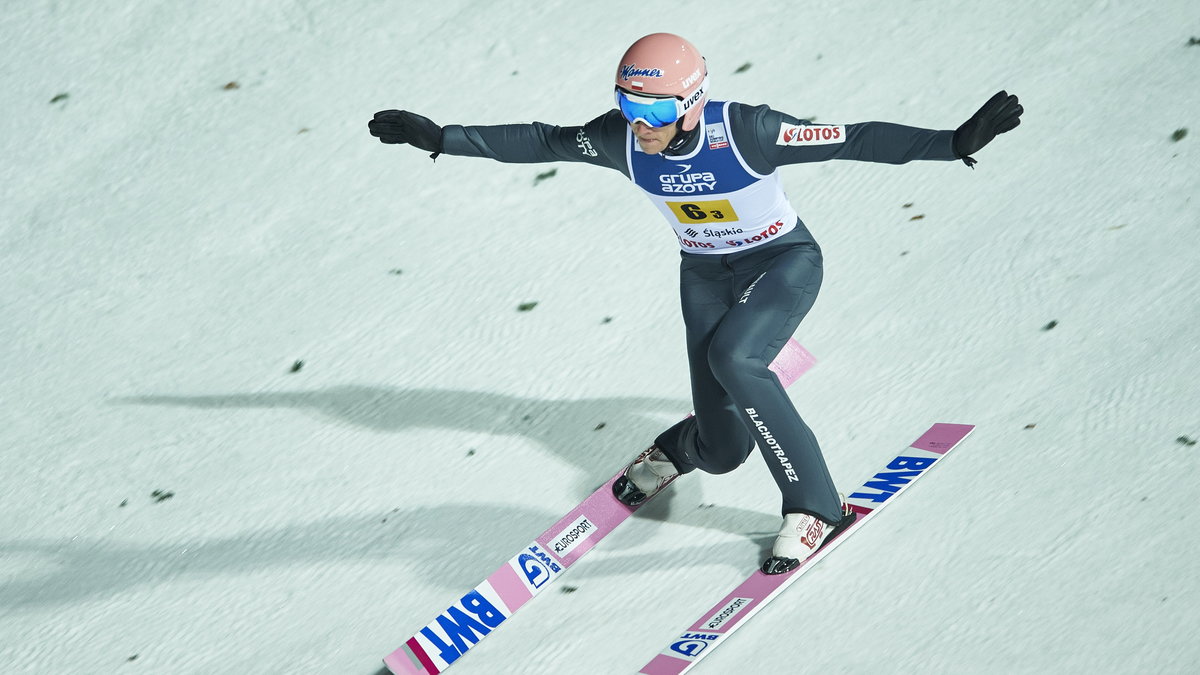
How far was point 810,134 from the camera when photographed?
3.52 meters

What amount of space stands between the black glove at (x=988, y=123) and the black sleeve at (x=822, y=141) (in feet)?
0.20

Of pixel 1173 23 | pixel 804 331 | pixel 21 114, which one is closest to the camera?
pixel 804 331

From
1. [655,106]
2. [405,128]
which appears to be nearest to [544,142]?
[405,128]

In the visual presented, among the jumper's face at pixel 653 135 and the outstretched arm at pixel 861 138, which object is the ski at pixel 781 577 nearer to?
the outstretched arm at pixel 861 138

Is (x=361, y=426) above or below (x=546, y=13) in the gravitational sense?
below

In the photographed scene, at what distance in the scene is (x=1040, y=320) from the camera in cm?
491

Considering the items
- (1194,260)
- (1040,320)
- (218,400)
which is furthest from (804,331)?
(218,400)

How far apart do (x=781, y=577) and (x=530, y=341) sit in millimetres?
1857

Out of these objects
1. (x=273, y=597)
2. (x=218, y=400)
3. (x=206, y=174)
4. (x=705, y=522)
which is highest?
(x=206, y=174)

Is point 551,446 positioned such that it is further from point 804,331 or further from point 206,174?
point 206,174

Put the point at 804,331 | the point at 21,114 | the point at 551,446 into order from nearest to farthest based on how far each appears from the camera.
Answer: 1. the point at 551,446
2. the point at 804,331
3. the point at 21,114

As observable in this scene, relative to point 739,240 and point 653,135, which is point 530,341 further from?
point 653,135

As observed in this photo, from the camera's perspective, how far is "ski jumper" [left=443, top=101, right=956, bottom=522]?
3.56 m

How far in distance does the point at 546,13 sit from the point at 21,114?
3014mm
